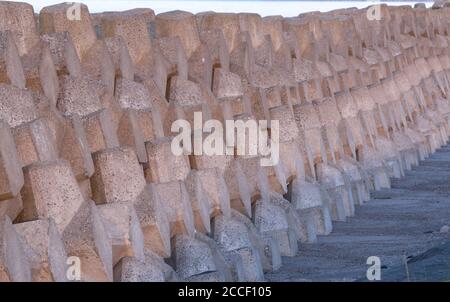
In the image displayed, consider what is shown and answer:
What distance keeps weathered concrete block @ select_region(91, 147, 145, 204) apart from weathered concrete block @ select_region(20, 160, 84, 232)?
0.50 metres

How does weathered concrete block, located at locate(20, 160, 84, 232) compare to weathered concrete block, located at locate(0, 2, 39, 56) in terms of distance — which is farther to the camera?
weathered concrete block, located at locate(0, 2, 39, 56)

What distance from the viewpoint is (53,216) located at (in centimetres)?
648

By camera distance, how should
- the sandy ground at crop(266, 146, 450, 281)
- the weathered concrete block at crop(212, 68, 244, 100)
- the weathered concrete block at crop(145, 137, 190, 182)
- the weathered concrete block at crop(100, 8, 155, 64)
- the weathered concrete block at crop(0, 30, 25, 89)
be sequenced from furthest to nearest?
the weathered concrete block at crop(212, 68, 244, 100) < the weathered concrete block at crop(100, 8, 155, 64) < the sandy ground at crop(266, 146, 450, 281) < the weathered concrete block at crop(145, 137, 190, 182) < the weathered concrete block at crop(0, 30, 25, 89)

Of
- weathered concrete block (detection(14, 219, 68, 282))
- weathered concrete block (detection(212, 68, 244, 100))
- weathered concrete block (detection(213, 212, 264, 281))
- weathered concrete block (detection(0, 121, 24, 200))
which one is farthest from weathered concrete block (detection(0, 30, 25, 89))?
weathered concrete block (detection(212, 68, 244, 100))

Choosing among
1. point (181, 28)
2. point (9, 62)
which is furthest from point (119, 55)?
point (9, 62)

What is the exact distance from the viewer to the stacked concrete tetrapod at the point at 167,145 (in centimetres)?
650

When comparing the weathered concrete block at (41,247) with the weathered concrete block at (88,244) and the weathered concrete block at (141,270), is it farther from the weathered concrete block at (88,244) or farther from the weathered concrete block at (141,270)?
the weathered concrete block at (141,270)

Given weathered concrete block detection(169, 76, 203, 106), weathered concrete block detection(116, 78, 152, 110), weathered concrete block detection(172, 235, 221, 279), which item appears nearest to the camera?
weathered concrete block detection(172, 235, 221, 279)

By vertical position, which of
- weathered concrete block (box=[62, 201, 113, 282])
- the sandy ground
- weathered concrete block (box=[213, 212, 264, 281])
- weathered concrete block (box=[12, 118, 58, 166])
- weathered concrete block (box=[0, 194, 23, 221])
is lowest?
the sandy ground

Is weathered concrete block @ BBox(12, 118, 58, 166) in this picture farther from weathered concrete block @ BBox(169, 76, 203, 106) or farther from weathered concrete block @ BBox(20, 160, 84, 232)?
weathered concrete block @ BBox(169, 76, 203, 106)

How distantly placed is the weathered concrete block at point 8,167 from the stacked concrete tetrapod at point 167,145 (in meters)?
0.01

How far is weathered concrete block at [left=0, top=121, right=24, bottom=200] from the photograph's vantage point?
19.5ft

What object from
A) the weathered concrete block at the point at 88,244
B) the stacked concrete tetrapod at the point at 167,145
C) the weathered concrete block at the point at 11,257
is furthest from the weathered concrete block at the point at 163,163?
the weathered concrete block at the point at 11,257

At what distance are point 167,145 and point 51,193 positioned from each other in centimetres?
160
